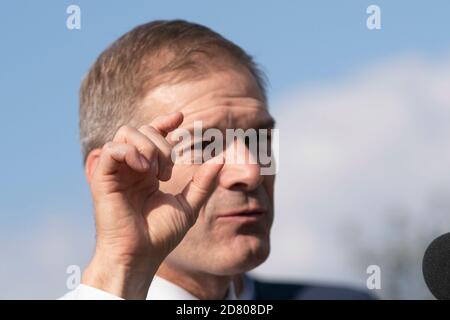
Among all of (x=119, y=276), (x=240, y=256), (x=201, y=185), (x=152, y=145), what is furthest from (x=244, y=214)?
(x=152, y=145)

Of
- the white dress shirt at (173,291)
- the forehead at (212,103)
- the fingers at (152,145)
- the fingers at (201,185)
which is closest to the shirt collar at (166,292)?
the white dress shirt at (173,291)

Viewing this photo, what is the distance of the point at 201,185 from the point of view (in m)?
2.90

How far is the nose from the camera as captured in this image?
13.3 ft

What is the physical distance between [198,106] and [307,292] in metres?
1.63

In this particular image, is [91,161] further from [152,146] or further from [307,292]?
[152,146]

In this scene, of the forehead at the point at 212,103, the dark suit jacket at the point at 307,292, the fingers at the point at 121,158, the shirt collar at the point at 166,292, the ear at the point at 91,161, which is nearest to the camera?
the fingers at the point at 121,158

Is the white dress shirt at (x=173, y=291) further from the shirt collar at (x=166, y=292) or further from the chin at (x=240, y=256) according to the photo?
the chin at (x=240, y=256)

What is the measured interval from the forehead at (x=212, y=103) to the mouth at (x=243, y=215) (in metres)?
0.37

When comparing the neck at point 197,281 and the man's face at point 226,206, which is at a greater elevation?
the man's face at point 226,206

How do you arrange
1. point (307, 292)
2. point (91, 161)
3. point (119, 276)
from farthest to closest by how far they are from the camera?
point (307, 292) < point (91, 161) < point (119, 276)

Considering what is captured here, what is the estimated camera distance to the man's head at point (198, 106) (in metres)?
4.13
